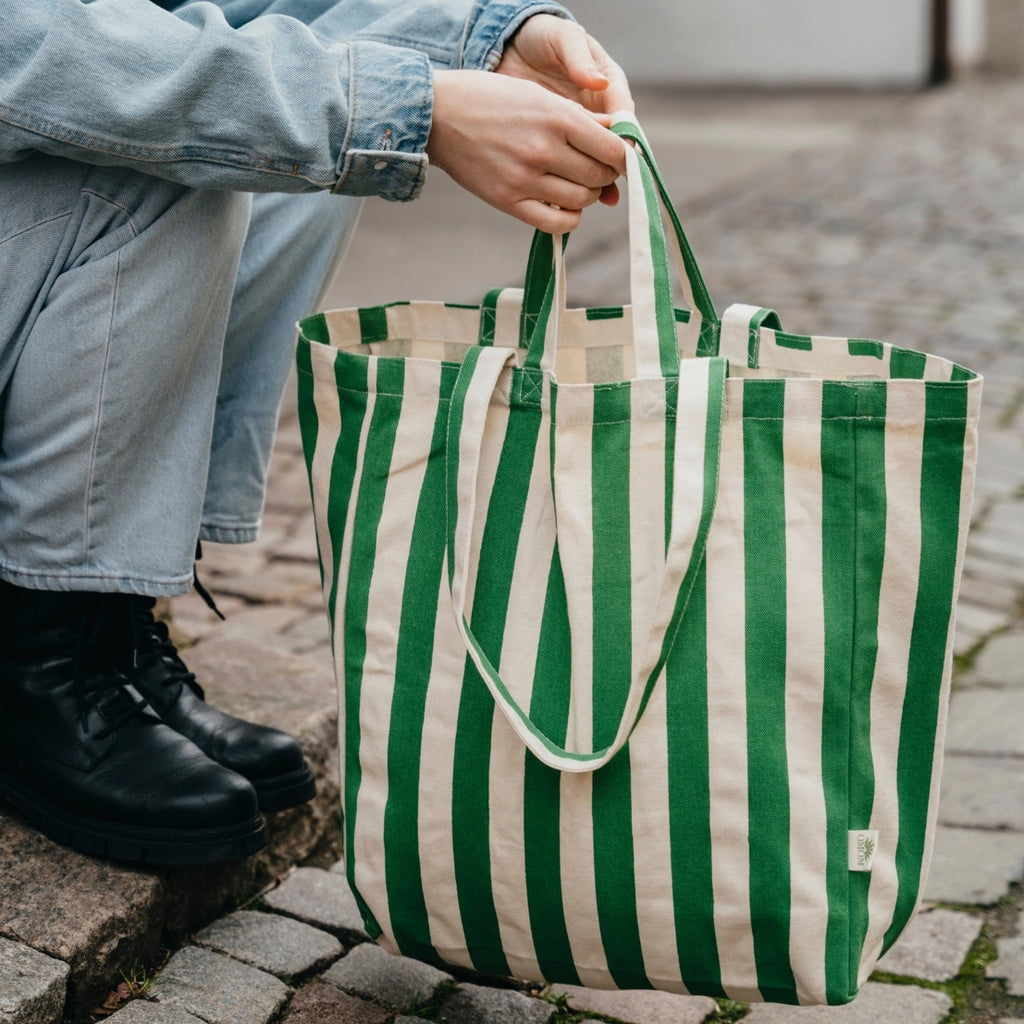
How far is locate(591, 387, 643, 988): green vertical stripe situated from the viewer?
119 centimetres

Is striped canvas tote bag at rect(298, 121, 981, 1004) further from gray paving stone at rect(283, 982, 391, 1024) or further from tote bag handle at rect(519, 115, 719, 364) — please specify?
gray paving stone at rect(283, 982, 391, 1024)

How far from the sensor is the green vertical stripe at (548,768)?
122 cm

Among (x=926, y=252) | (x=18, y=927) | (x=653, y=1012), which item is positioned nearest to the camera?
(x=18, y=927)

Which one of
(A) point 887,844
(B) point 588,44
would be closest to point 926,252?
(B) point 588,44

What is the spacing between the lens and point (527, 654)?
1.23m

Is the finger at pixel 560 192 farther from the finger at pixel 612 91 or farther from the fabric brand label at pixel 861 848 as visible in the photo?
the fabric brand label at pixel 861 848

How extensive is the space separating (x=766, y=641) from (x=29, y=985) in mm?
749

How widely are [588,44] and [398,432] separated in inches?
20.8

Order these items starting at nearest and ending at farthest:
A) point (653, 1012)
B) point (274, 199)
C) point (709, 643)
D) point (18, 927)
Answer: point (709, 643) < point (18, 927) < point (653, 1012) < point (274, 199)

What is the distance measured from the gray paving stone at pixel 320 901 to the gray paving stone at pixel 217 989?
5.1 inches

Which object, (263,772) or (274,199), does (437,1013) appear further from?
(274,199)

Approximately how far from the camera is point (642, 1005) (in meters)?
1.50

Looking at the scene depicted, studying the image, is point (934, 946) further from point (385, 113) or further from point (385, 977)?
point (385, 113)

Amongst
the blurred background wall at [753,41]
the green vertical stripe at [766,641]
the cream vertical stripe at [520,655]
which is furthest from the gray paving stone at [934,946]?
the blurred background wall at [753,41]
